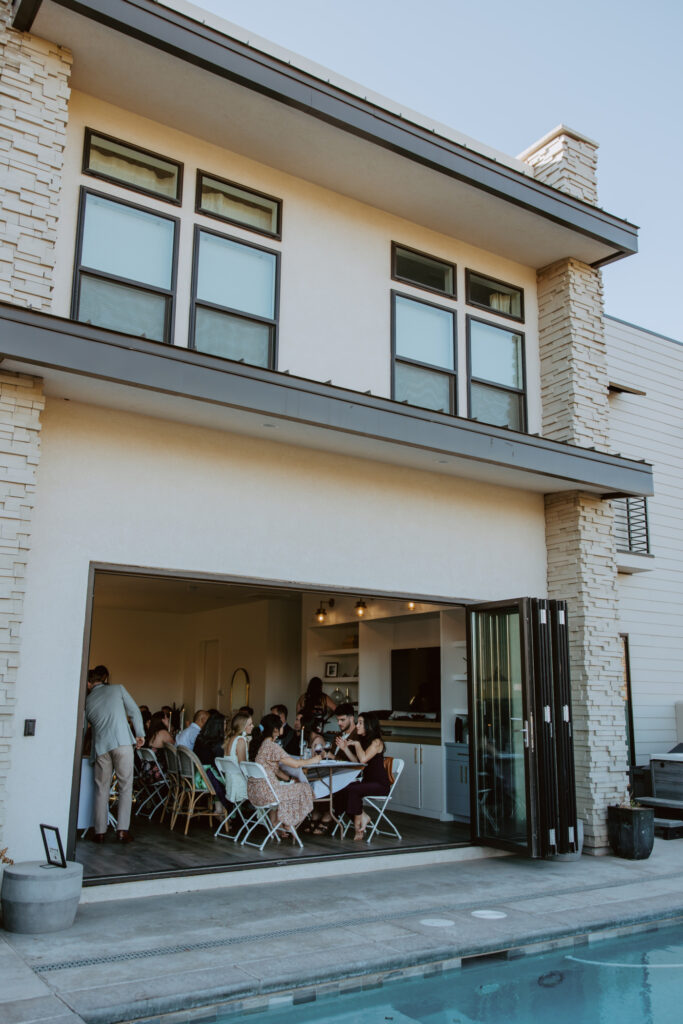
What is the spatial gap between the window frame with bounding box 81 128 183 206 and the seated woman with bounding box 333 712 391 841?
5.39 m

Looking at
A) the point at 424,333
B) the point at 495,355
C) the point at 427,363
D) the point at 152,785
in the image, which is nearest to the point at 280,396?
the point at 427,363

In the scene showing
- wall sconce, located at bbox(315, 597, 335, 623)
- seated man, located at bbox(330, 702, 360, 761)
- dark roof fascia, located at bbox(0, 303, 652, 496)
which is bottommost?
seated man, located at bbox(330, 702, 360, 761)

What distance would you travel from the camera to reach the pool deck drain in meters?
4.18

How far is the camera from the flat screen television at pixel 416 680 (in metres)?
10.5

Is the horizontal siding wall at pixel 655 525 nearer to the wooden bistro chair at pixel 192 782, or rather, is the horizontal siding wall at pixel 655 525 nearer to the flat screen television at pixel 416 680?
the flat screen television at pixel 416 680

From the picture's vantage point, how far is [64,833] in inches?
224

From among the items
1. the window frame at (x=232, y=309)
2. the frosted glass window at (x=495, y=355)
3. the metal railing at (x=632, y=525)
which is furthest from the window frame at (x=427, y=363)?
the metal railing at (x=632, y=525)

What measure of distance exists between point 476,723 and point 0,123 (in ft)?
21.6

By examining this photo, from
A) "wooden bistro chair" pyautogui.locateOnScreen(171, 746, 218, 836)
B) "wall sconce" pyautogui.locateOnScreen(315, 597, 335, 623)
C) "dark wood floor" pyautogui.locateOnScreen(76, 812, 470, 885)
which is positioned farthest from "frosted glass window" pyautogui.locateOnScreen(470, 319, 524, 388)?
"wooden bistro chair" pyautogui.locateOnScreen(171, 746, 218, 836)

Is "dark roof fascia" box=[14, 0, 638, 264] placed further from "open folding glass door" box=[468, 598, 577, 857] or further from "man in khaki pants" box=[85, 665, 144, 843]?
"man in khaki pants" box=[85, 665, 144, 843]

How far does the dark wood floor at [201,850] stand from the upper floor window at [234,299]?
4.10 metres

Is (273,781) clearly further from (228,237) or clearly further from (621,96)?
(621,96)

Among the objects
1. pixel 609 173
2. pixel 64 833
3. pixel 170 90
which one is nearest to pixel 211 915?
pixel 64 833

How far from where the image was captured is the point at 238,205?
7.43 metres
